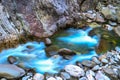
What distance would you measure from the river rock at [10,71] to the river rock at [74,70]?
762mm

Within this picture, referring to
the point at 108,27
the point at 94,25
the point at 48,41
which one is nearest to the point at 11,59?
the point at 48,41

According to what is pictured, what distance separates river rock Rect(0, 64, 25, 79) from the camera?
3652 mm

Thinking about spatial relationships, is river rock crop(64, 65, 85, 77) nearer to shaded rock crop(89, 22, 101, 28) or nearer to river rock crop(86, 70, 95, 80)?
river rock crop(86, 70, 95, 80)

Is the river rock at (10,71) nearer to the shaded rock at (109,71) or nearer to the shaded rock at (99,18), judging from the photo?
the shaded rock at (109,71)

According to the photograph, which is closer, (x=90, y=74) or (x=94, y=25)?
(x=90, y=74)

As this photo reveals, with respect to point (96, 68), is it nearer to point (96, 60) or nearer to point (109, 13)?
point (96, 60)

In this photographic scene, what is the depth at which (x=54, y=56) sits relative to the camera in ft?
14.3

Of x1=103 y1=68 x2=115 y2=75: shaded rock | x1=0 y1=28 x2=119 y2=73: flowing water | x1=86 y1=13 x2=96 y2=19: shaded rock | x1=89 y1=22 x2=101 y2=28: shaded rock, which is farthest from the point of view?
x1=86 y1=13 x2=96 y2=19: shaded rock

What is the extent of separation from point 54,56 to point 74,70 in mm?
560

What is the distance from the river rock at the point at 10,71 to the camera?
12.0 ft

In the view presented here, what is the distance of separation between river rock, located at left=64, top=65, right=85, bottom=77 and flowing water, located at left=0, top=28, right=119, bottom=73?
0.16m

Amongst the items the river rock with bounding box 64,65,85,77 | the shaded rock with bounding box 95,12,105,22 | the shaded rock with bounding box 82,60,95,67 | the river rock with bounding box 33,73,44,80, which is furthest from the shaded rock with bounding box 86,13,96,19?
the river rock with bounding box 33,73,44,80

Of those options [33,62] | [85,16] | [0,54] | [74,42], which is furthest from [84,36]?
[0,54]

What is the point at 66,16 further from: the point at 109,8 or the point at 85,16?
the point at 109,8
